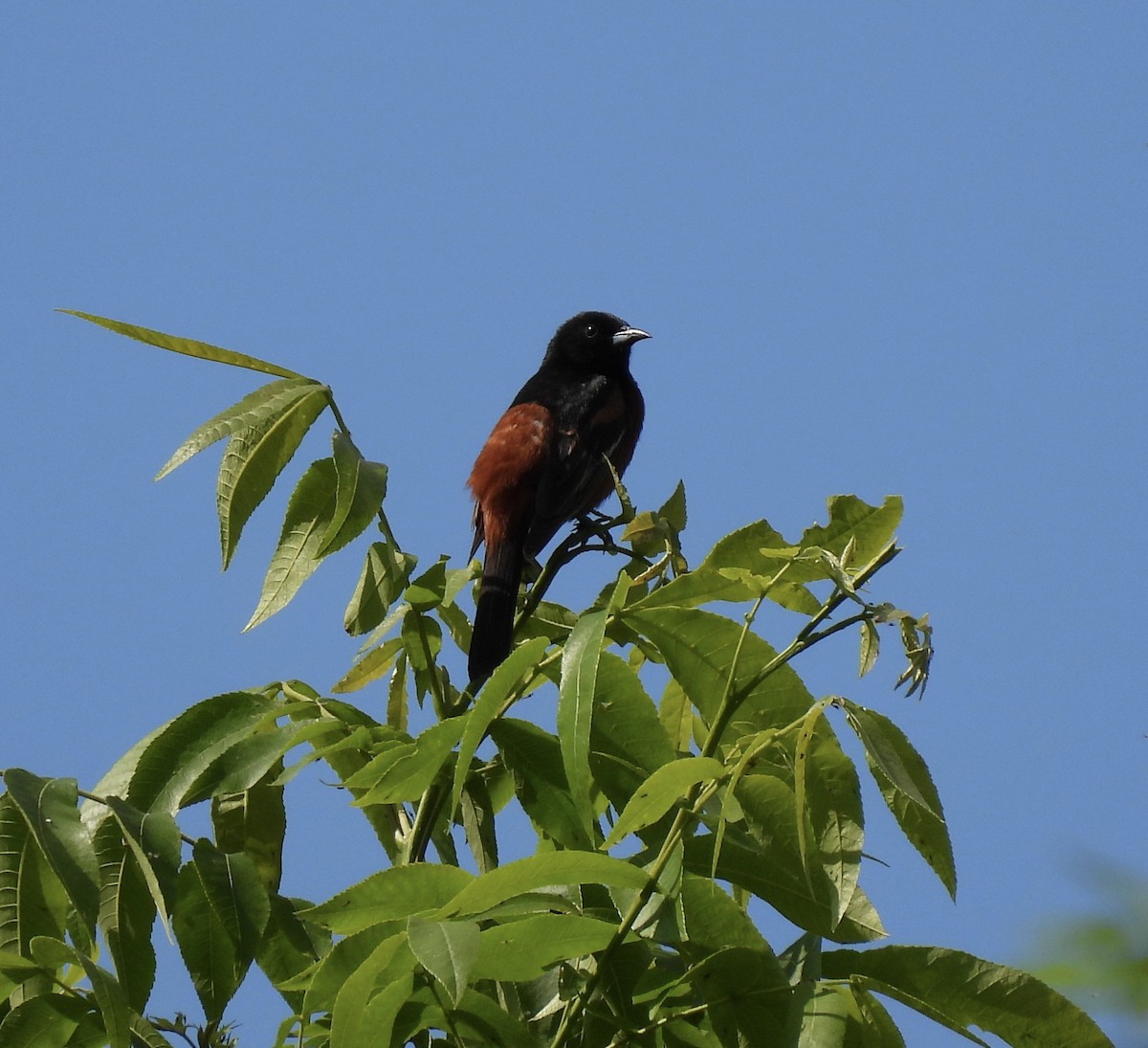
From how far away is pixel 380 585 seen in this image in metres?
2.08

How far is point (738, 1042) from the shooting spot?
5.13 feet

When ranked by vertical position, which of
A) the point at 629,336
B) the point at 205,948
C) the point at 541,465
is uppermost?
the point at 629,336

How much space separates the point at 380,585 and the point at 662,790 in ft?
2.51

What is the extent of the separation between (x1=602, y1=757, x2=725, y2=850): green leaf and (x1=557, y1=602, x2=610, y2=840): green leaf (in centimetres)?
6

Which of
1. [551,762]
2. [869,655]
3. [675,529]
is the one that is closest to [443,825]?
[551,762]

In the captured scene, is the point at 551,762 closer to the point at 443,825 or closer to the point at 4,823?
the point at 443,825

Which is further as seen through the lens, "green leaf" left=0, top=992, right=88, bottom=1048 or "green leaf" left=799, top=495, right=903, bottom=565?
"green leaf" left=799, top=495, right=903, bottom=565

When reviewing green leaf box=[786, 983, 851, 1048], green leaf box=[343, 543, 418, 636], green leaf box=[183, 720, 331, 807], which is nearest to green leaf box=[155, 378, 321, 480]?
green leaf box=[343, 543, 418, 636]

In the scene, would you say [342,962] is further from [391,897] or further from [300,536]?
[300,536]

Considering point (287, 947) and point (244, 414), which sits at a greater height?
point (244, 414)

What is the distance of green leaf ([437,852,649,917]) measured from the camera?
135cm

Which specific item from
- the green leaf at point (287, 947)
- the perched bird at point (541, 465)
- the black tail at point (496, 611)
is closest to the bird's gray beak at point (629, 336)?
the perched bird at point (541, 465)

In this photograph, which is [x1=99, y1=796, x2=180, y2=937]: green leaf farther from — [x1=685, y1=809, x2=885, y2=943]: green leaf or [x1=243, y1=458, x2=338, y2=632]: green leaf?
[x1=685, y1=809, x2=885, y2=943]: green leaf

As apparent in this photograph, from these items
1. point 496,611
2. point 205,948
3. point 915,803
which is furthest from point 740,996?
point 496,611
